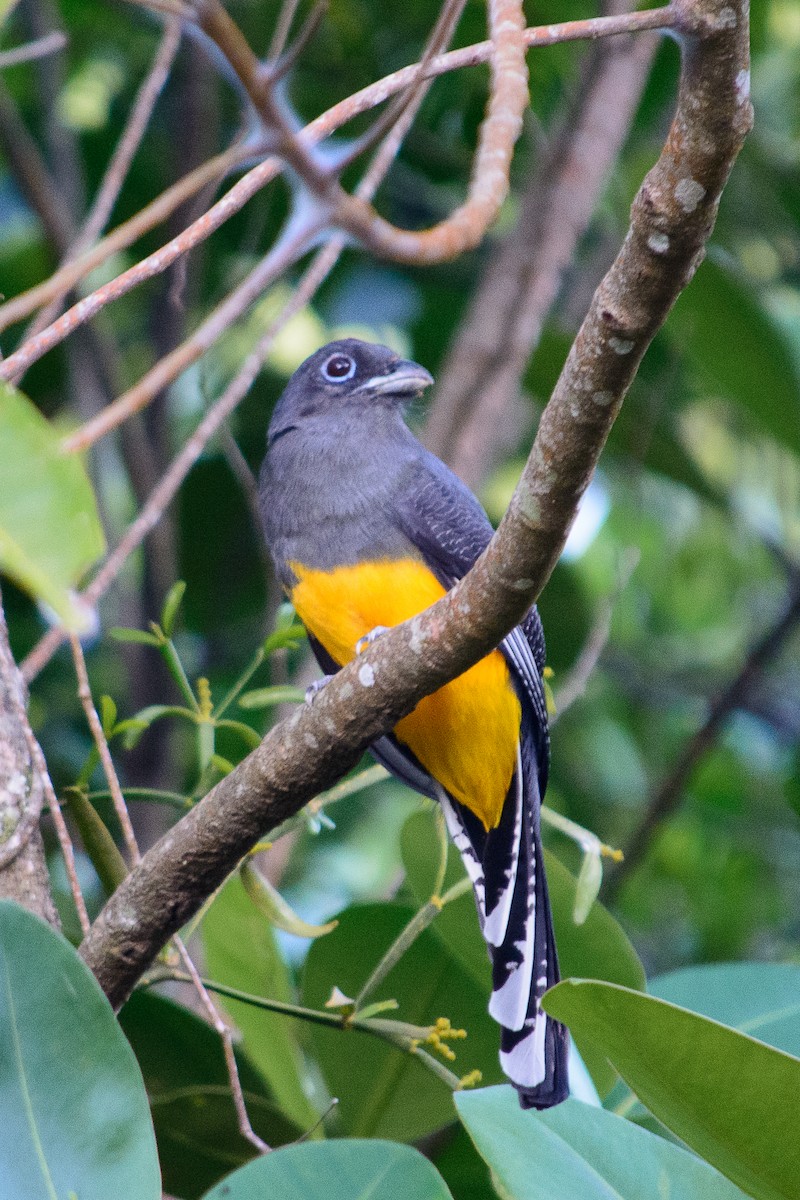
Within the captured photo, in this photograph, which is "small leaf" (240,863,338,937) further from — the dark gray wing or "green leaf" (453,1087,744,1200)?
the dark gray wing

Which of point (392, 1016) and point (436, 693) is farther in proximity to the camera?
point (436, 693)

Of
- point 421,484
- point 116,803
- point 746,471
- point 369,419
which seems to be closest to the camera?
point 116,803

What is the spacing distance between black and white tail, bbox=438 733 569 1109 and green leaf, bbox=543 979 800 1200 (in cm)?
39

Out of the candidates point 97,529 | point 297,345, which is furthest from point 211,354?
point 97,529

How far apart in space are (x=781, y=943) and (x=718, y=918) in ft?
0.78

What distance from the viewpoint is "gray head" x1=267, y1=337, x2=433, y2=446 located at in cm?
362

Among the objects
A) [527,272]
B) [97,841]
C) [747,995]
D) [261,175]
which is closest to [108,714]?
[97,841]

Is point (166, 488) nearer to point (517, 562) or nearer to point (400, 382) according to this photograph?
point (517, 562)

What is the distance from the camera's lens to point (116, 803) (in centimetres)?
223

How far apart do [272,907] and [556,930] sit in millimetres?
574

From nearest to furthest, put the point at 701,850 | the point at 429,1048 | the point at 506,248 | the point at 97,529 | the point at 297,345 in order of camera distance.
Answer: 1. the point at 97,529
2. the point at 429,1048
3. the point at 506,248
4. the point at 701,850
5. the point at 297,345

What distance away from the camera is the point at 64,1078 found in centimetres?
180

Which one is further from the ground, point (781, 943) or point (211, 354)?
point (211, 354)

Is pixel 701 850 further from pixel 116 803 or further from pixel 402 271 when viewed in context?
pixel 116 803
